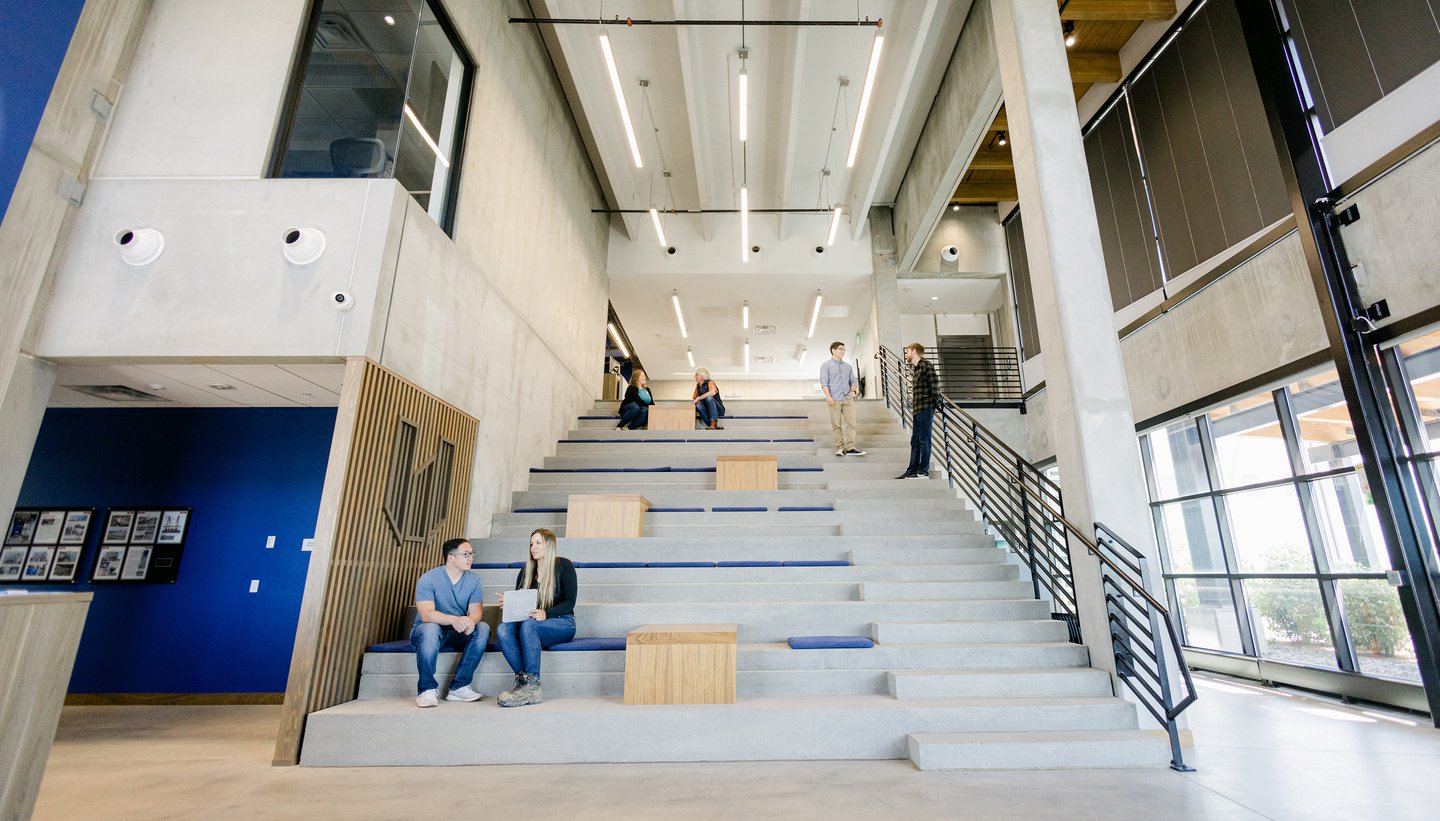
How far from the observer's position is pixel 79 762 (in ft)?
11.3

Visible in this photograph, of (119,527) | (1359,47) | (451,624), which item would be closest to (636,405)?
(451,624)

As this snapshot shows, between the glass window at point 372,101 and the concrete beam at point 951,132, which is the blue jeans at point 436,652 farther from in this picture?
the concrete beam at point 951,132

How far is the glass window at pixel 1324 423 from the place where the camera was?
17.6 ft

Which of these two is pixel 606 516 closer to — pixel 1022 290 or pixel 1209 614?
pixel 1209 614

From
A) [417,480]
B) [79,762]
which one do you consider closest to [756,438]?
[417,480]

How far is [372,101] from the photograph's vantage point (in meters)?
4.75

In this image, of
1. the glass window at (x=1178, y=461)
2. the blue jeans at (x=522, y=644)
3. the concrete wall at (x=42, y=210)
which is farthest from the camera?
the glass window at (x=1178, y=461)

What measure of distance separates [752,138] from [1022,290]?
19.7 feet

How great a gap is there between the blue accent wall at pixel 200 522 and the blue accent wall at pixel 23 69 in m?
2.67

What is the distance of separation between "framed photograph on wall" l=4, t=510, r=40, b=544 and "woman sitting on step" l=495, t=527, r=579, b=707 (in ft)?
16.4

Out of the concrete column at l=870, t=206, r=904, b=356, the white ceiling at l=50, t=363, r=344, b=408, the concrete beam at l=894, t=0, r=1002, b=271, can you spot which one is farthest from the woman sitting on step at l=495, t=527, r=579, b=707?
the concrete column at l=870, t=206, r=904, b=356

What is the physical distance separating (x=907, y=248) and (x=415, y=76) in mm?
8862

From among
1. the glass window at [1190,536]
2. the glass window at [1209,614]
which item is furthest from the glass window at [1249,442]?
the glass window at [1209,614]

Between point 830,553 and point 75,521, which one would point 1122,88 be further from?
point 75,521
